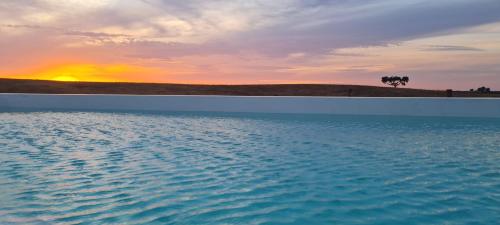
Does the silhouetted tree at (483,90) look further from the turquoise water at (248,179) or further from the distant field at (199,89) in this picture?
the turquoise water at (248,179)

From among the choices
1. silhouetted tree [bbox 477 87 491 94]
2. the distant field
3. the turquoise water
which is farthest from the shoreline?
silhouetted tree [bbox 477 87 491 94]

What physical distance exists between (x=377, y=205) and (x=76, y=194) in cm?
215

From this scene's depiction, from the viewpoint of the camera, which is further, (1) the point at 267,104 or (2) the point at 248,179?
(1) the point at 267,104

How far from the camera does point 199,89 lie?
18.5 meters

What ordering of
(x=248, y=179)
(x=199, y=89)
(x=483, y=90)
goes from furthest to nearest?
(x=199, y=89) → (x=483, y=90) → (x=248, y=179)

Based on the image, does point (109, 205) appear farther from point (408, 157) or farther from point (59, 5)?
point (59, 5)

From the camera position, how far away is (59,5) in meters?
10.1

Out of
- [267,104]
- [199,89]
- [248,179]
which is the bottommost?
[248,179]

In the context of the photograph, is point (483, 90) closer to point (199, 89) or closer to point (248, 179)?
point (199, 89)

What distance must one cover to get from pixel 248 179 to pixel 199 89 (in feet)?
50.3

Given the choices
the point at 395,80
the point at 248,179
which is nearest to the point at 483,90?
the point at 395,80

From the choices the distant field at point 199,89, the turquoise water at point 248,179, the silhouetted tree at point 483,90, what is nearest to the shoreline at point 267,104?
the turquoise water at point 248,179

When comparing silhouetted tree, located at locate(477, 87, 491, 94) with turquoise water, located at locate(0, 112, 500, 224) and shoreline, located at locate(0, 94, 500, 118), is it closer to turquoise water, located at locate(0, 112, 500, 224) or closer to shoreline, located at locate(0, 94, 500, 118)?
shoreline, located at locate(0, 94, 500, 118)

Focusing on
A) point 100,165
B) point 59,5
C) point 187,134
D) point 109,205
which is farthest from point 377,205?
point 59,5
